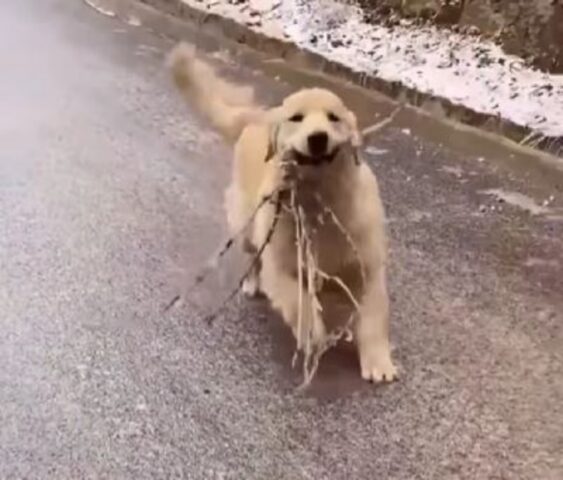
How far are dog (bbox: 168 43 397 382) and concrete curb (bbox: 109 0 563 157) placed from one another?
5.53 feet

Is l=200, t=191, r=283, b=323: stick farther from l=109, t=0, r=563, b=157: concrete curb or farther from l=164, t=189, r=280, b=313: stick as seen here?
l=109, t=0, r=563, b=157: concrete curb

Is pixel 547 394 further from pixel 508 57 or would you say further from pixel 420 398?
pixel 508 57

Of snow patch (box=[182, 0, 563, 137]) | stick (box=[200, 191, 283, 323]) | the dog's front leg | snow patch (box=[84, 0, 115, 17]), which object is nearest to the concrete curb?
snow patch (box=[182, 0, 563, 137])

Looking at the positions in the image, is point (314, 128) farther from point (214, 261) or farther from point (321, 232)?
point (214, 261)

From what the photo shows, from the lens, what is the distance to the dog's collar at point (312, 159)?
2917 millimetres

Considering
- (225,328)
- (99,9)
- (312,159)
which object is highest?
(312,159)

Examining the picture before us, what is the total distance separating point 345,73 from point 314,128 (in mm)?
2797

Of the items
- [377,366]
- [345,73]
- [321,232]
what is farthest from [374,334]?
[345,73]

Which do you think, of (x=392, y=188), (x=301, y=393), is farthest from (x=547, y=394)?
(x=392, y=188)

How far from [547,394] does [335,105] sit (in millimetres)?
802

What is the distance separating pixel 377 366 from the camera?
311 cm

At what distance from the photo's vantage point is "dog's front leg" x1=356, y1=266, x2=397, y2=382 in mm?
3109

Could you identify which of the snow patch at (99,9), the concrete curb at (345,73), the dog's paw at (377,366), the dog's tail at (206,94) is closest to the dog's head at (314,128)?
the dog's paw at (377,366)

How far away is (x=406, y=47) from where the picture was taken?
5723 millimetres
